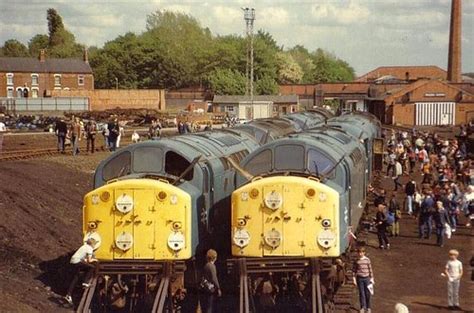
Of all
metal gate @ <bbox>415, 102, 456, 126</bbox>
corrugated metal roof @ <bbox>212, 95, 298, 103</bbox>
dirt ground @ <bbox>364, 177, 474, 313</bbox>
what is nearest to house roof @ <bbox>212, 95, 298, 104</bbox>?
corrugated metal roof @ <bbox>212, 95, 298, 103</bbox>

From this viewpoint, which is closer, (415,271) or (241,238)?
(241,238)

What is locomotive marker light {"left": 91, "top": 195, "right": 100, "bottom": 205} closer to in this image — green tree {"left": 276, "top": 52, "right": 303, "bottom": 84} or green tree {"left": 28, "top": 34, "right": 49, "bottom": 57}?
green tree {"left": 276, "top": 52, "right": 303, "bottom": 84}

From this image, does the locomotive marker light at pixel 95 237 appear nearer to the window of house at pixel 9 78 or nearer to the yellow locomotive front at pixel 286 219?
the yellow locomotive front at pixel 286 219

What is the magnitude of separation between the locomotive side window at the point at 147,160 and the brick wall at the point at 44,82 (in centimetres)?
7838

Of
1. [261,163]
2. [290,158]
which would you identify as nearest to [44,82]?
[261,163]

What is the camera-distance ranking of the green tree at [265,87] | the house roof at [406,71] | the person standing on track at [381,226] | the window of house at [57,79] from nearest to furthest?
the person standing on track at [381,226] < the window of house at [57,79] < the green tree at [265,87] < the house roof at [406,71]

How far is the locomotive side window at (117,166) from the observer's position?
16328 millimetres

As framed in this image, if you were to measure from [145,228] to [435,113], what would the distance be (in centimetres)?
7302

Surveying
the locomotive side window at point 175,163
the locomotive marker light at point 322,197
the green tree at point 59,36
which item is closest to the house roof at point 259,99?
the green tree at point 59,36

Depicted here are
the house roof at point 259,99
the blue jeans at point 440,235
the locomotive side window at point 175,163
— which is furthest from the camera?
the house roof at point 259,99

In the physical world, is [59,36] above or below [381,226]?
above

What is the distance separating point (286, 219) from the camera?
15.1 meters

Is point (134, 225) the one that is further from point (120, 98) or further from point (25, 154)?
point (120, 98)

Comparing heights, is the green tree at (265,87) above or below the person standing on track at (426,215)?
above
